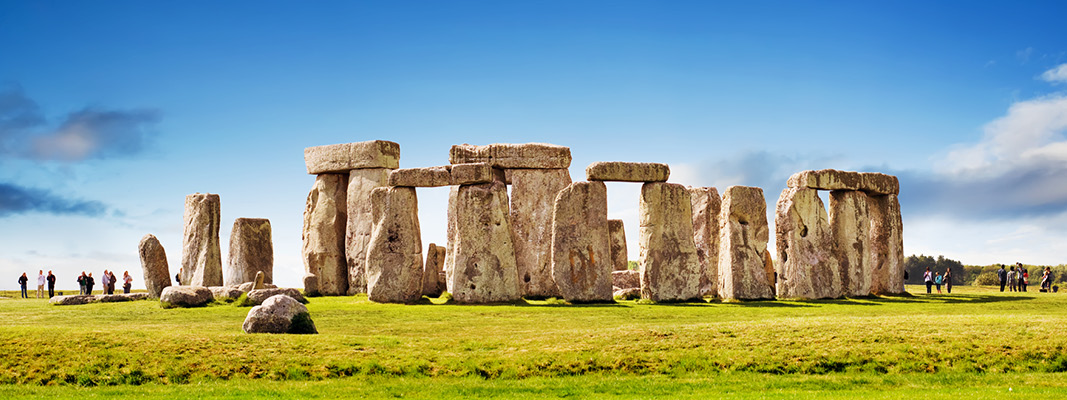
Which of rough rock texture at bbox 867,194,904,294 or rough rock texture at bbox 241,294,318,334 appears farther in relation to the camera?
rough rock texture at bbox 867,194,904,294

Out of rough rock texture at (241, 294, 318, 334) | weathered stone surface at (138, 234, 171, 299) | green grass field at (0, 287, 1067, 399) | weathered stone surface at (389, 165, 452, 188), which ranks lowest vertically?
green grass field at (0, 287, 1067, 399)

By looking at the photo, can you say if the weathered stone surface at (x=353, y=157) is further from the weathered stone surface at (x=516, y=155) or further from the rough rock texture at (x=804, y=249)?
the rough rock texture at (x=804, y=249)

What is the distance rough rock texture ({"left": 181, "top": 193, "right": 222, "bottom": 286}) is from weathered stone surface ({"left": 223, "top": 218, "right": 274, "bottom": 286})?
442 mm

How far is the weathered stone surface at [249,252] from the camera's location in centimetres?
3002

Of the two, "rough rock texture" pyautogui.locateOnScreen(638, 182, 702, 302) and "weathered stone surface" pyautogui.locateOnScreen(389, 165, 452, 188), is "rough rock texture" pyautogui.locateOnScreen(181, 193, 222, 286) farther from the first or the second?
"rough rock texture" pyautogui.locateOnScreen(638, 182, 702, 302)

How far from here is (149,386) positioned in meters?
14.0

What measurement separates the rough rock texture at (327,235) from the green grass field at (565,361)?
13027 millimetres

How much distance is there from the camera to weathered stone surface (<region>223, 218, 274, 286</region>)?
3002 centimetres

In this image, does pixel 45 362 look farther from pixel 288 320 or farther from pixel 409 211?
pixel 409 211

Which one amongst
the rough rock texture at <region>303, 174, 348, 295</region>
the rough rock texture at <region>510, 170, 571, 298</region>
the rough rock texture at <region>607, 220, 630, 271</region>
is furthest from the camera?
the rough rock texture at <region>607, 220, 630, 271</region>

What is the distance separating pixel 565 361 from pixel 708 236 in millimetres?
A: 14570

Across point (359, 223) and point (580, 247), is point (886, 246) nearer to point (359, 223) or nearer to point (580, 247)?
point (580, 247)

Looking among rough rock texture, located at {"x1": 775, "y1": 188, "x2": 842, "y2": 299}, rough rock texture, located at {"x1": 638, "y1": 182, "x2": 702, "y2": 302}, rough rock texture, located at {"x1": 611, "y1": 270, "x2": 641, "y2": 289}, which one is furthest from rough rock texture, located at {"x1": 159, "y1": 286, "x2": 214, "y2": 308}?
rough rock texture, located at {"x1": 775, "y1": 188, "x2": 842, "y2": 299}

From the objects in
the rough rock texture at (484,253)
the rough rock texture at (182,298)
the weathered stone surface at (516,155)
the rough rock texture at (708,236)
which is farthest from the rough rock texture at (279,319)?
the rough rock texture at (708,236)
